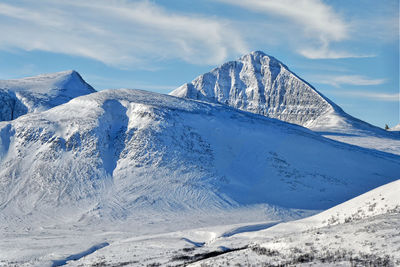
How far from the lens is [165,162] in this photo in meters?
88.0

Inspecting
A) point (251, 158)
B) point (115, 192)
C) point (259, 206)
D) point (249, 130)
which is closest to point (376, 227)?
point (259, 206)

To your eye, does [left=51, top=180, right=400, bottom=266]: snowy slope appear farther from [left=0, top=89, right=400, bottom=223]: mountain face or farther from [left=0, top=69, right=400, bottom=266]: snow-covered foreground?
[left=0, top=89, right=400, bottom=223]: mountain face

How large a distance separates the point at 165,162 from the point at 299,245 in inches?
2350

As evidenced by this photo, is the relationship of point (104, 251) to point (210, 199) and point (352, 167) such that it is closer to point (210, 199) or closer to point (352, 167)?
point (210, 199)

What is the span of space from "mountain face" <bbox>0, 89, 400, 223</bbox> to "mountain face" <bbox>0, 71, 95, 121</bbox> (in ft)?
128

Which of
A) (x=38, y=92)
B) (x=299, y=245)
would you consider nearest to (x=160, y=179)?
(x=299, y=245)

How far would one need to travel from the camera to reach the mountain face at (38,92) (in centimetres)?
13925

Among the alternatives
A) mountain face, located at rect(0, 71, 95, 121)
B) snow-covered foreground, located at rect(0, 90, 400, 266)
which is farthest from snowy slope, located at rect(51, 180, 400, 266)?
mountain face, located at rect(0, 71, 95, 121)

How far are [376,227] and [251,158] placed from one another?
61479 millimetres

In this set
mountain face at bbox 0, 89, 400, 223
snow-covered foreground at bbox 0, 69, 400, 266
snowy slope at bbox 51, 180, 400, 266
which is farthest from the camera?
mountain face at bbox 0, 89, 400, 223

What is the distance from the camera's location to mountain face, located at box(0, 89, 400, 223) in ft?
254

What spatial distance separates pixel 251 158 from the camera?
91.8 metres

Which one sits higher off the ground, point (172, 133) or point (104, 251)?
point (172, 133)

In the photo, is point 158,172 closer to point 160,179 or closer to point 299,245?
point 160,179
